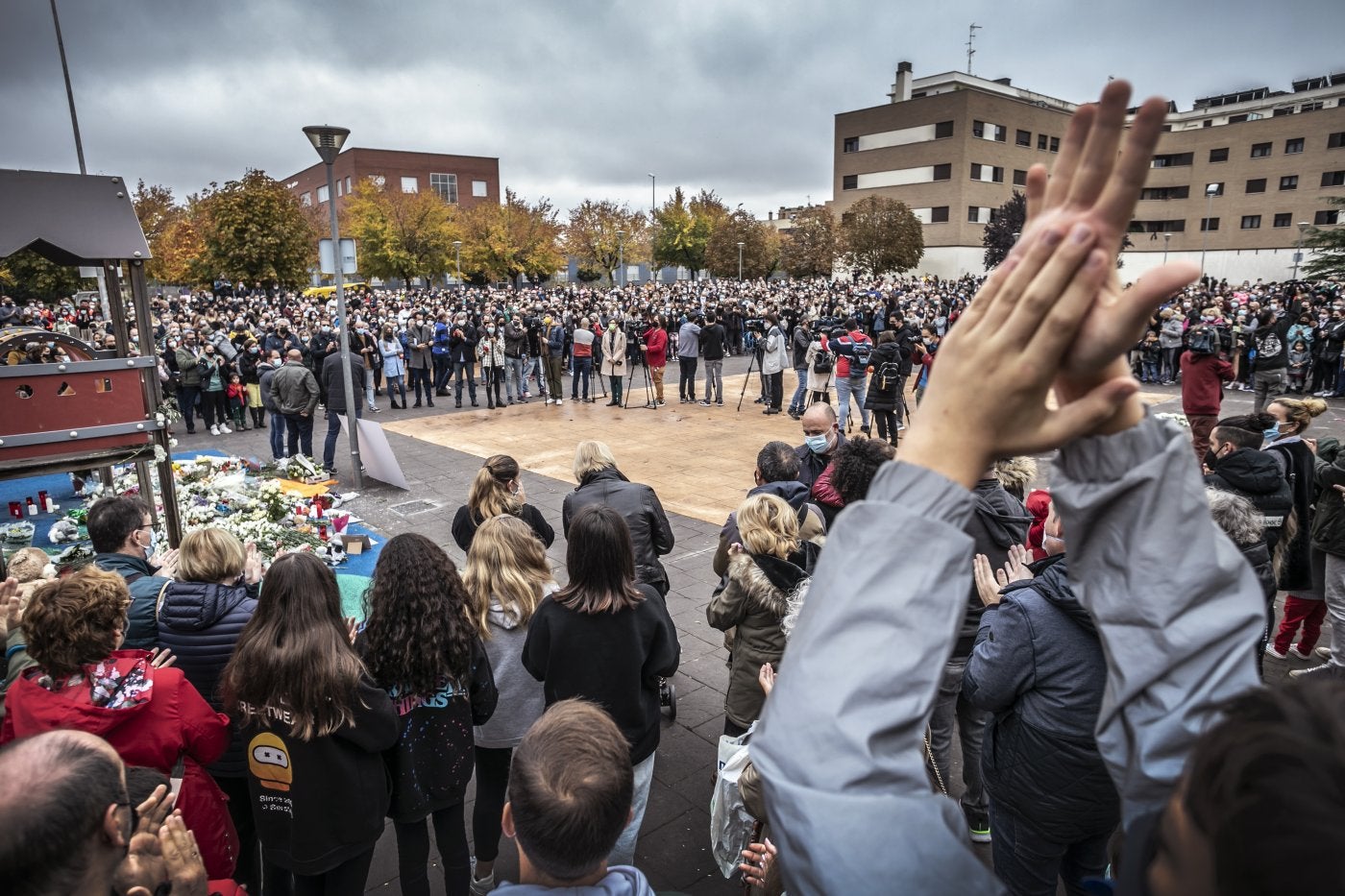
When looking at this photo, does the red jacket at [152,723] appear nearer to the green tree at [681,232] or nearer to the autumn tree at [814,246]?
the autumn tree at [814,246]

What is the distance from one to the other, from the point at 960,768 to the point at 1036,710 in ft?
6.90

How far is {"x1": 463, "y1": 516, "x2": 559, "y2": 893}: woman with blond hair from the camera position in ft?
11.7

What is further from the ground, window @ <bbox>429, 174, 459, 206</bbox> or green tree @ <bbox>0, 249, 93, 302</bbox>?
window @ <bbox>429, 174, 459, 206</bbox>

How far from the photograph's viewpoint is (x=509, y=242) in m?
58.0

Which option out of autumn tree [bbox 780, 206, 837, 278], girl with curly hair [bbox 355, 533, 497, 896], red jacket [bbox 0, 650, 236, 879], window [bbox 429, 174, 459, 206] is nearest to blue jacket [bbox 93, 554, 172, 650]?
red jacket [bbox 0, 650, 236, 879]

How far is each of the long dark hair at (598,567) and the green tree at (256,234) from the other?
1607 inches

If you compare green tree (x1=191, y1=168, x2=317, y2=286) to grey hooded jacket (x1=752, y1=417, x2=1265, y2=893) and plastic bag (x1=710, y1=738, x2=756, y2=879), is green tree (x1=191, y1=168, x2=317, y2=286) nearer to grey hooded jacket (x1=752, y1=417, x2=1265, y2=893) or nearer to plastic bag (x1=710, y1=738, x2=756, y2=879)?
plastic bag (x1=710, y1=738, x2=756, y2=879)

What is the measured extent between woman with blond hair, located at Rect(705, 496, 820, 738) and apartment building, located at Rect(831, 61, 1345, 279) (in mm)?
54106

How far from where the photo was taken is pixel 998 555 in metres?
3.84

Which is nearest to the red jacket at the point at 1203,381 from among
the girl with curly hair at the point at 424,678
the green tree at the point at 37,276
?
the girl with curly hair at the point at 424,678

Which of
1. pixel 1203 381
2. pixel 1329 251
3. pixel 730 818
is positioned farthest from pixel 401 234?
pixel 730 818

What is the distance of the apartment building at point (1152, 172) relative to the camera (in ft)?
169

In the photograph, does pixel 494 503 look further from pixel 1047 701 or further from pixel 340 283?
pixel 340 283

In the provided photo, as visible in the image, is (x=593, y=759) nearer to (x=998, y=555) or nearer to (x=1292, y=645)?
(x=998, y=555)
